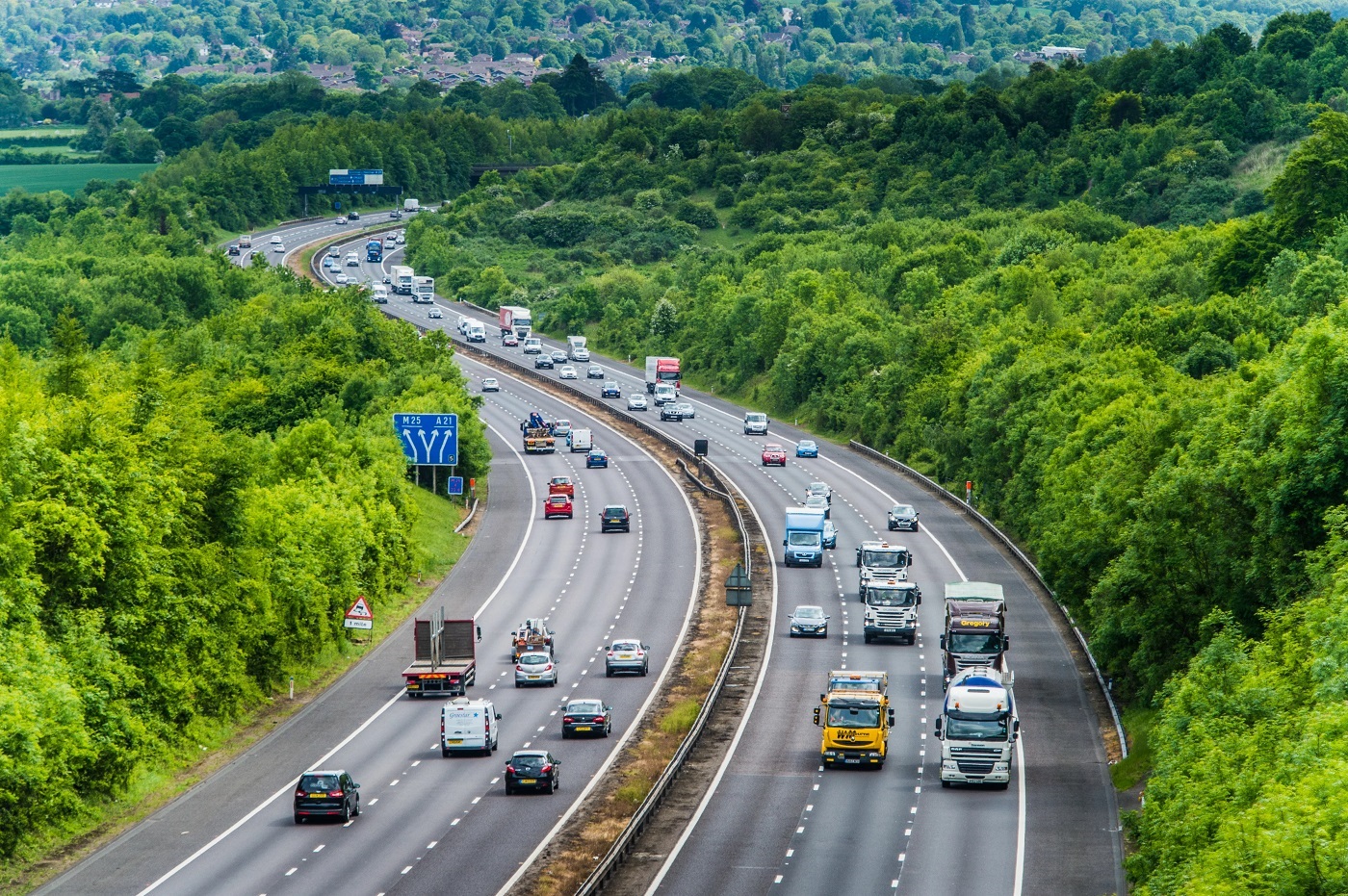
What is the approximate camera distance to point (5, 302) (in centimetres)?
16338

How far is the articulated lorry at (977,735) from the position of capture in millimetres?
55625

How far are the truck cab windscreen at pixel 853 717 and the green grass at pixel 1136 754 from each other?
7562mm

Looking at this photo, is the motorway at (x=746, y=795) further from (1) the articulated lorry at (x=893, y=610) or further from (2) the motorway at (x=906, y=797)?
(1) the articulated lorry at (x=893, y=610)

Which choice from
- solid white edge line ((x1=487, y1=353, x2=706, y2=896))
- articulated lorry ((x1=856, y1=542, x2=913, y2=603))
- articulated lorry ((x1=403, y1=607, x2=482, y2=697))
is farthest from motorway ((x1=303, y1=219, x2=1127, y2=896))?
articulated lorry ((x1=403, y1=607, x2=482, y2=697))

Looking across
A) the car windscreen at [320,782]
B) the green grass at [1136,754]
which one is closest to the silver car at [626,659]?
the green grass at [1136,754]

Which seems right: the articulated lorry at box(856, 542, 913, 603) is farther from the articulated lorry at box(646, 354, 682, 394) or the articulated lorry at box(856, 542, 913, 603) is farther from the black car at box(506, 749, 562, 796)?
the articulated lorry at box(646, 354, 682, 394)

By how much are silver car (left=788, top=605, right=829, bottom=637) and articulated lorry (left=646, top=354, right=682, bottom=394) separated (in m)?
83.9

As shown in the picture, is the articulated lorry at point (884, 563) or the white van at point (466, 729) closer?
the white van at point (466, 729)

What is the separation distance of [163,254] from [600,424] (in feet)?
241

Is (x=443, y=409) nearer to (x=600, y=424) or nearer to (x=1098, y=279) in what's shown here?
(x=600, y=424)

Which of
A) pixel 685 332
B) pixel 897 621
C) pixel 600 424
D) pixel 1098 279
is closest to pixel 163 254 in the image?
pixel 685 332

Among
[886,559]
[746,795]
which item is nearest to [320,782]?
[746,795]

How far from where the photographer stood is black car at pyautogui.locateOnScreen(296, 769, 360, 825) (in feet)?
176

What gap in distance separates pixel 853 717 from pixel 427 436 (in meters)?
53.1
